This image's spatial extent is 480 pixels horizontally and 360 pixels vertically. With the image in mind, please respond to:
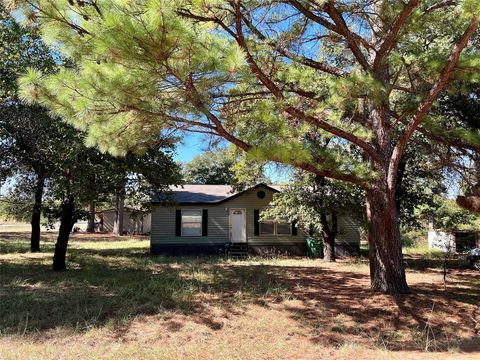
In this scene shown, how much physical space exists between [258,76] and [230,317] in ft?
14.0

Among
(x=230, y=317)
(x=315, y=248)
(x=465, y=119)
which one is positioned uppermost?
(x=465, y=119)

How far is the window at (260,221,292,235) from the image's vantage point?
1922 centimetres

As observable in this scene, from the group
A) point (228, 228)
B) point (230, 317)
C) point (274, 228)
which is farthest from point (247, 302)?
point (274, 228)

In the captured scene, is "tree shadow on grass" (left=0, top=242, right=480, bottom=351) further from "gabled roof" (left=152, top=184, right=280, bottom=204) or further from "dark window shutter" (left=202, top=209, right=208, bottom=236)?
"gabled roof" (left=152, top=184, right=280, bottom=204)

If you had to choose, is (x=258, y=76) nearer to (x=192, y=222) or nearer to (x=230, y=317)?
(x=230, y=317)

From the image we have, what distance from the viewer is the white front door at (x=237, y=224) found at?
1912cm

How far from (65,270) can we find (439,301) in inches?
398

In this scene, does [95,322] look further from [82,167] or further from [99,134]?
[82,167]

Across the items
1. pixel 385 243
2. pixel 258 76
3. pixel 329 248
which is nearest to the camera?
pixel 258 76

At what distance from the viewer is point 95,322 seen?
689 centimetres

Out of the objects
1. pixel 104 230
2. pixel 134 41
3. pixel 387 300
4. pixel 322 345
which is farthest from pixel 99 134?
pixel 104 230

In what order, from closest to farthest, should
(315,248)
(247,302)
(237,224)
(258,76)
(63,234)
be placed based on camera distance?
1. (258,76)
2. (247,302)
3. (63,234)
4. (315,248)
5. (237,224)

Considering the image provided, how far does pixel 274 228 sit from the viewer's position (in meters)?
19.3

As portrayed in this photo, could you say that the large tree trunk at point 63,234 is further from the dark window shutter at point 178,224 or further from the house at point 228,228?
the dark window shutter at point 178,224
